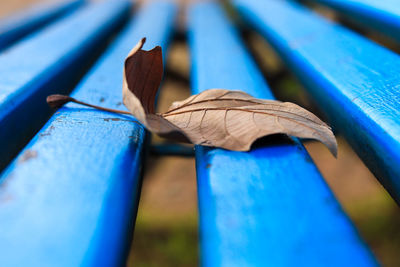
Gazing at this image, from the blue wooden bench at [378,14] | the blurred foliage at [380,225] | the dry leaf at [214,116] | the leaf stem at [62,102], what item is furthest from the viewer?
the blurred foliage at [380,225]

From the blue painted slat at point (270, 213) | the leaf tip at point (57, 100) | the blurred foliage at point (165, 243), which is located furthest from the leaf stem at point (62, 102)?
the blurred foliage at point (165, 243)

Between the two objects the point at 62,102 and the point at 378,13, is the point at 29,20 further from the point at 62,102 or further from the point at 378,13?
the point at 378,13

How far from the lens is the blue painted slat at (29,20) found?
1.81 metres

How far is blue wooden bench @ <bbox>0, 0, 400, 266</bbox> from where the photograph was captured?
407mm

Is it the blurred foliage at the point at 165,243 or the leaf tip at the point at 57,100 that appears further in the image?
the blurred foliage at the point at 165,243

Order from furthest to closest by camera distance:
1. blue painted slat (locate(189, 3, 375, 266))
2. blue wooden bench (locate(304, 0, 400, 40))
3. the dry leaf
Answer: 1. blue wooden bench (locate(304, 0, 400, 40))
2. the dry leaf
3. blue painted slat (locate(189, 3, 375, 266))

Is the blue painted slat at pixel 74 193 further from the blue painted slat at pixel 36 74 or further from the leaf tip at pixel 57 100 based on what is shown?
the blue painted slat at pixel 36 74

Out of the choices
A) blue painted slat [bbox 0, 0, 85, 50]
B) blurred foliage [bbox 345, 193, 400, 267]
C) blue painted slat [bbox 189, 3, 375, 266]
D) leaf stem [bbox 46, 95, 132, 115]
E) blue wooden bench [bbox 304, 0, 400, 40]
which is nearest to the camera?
blue painted slat [bbox 189, 3, 375, 266]

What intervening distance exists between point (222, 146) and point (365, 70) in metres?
0.48

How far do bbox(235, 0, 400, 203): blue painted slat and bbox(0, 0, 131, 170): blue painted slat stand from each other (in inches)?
29.0

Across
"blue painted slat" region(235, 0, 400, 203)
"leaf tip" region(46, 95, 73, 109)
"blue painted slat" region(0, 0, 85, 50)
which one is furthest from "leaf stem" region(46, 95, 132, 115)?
"blue painted slat" region(0, 0, 85, 50)

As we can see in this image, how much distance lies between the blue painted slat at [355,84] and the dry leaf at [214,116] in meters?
0.09

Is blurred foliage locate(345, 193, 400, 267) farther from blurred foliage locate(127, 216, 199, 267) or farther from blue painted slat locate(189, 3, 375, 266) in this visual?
blue painted slat locate(189, 3, 375, 266)

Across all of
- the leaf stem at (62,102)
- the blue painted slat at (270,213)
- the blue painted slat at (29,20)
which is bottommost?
the blue painted slat at (270,213)
